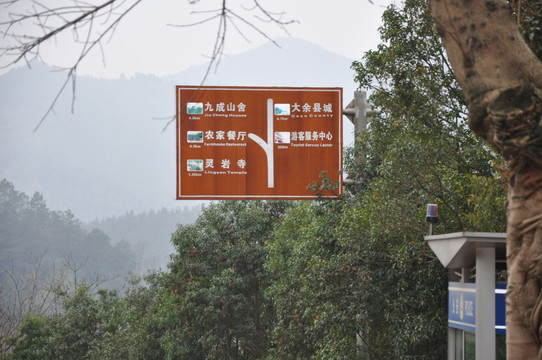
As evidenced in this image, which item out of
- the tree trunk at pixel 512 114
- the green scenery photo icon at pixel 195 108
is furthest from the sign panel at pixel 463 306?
the green scenery photo icon at pixel 195 108

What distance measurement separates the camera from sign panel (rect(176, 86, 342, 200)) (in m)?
12.0

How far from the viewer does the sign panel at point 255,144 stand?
12031mm

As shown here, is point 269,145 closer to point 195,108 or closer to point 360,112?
point 195,108

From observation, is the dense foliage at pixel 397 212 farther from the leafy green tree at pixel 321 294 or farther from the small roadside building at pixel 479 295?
the small roadside building at pixel 479 295

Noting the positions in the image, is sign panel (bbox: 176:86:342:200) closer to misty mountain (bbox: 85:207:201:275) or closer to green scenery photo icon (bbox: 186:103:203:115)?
green scenery photo icon (bbox: 186:103:203:115)

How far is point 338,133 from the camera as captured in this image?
12312 mm

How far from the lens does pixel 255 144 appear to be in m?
12.2

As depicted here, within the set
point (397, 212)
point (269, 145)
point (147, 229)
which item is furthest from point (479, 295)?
point (147, 229)

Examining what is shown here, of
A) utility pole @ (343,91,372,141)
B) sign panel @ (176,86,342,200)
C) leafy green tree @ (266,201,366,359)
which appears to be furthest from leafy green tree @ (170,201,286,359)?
utility pole @ (343,91,372,141)

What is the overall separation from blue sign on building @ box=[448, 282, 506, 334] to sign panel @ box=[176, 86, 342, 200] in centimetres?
509

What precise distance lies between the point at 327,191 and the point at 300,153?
0.68m

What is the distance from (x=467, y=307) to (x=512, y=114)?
12.3 ft

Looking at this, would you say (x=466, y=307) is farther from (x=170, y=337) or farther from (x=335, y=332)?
(x=170, y=337)

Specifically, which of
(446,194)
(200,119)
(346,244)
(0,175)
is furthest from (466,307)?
(0,175)
